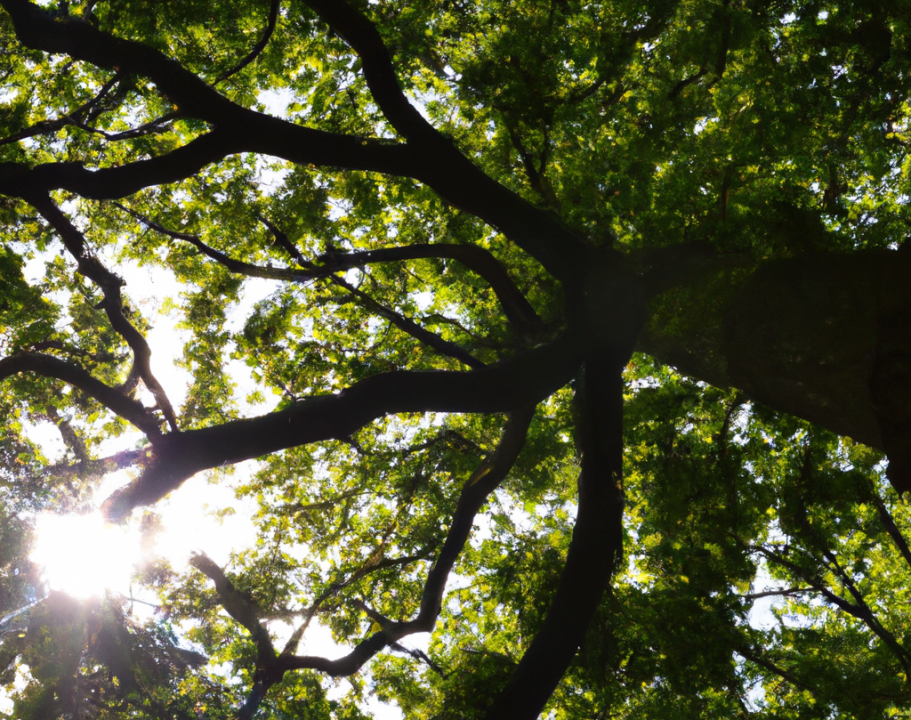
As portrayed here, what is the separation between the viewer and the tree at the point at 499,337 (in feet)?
17.9

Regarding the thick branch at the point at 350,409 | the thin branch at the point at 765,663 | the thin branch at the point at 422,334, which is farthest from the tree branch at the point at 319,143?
the thin branch at the point at 765,663

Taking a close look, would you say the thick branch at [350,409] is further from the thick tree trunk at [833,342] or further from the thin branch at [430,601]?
the thick tree trunk at [833,342]

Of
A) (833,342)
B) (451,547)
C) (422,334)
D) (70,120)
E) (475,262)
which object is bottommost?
(451,547)

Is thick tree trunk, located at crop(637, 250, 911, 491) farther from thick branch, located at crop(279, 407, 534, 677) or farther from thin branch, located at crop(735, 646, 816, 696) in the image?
thin branch, located at crop(735, 646, 816, 696)

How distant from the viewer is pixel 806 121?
22.2ft

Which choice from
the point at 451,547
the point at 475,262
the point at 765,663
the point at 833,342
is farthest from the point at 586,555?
the point at 765,663

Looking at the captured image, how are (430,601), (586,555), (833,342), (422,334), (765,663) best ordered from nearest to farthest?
1. (833,342)
2. (586,555)
3. (430,601)
4. (765,663)
5. (422,334)

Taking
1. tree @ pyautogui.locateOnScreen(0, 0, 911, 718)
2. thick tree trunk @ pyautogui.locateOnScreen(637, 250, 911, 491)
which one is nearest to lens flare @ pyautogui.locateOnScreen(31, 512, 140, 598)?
tree @ pyautogui.locateOnScreen(0, 0, 911, 718)

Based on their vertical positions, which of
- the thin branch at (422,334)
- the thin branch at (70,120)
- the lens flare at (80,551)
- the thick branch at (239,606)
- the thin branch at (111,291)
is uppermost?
the thin branch at (422,334)

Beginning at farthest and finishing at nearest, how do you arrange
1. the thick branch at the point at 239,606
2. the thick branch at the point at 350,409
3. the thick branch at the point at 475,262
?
the thick branch at the point at 239,606
the thick branch at the point at 475,262
the thick branch at the point at 350,409

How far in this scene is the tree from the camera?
5445mm

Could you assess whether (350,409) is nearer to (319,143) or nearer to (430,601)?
(319,143)

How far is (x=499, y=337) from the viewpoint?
9984 millimetres

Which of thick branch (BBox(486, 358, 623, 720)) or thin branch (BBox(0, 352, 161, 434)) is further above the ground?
thick branch (BBox(486, 358, 623, 720))
